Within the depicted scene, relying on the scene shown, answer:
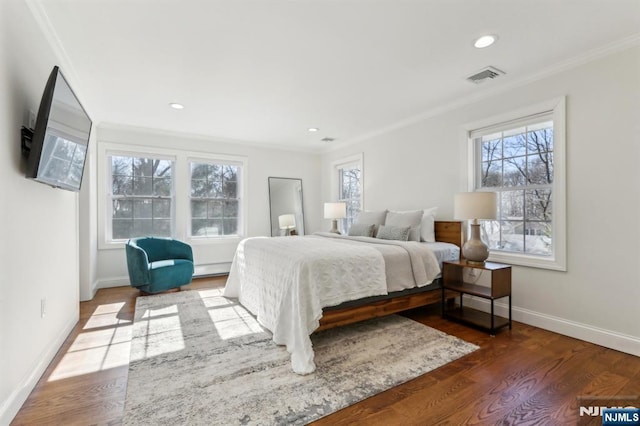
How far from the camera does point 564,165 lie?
2.74 m

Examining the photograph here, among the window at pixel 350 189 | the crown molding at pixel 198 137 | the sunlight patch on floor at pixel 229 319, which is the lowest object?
the sunlight patch on floor at pixel 229 319

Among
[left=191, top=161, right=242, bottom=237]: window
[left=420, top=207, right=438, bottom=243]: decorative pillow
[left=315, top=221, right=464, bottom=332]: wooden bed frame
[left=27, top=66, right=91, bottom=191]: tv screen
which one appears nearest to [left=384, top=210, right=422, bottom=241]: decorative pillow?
[left=420, top=207, right=438, bottom=243]: decorative pillow

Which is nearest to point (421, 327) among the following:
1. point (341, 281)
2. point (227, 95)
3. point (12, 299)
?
point (341, 281)

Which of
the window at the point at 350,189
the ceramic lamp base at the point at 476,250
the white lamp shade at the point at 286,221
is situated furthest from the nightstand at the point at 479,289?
the white lamp shade at the point at 286,221

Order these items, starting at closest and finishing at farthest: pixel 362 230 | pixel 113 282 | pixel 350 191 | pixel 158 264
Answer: pixel 158 264
pixel 362 230
pixel 113 282
pixel 350 191

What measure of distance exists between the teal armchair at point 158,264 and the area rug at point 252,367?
2.31ft

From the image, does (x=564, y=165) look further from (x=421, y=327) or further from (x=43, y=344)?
(x=43, y=344)

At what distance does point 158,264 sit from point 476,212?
13.0 feet

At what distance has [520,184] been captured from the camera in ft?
10.3

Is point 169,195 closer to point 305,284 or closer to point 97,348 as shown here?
point 97,348

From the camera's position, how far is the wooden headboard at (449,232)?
3.49 meters

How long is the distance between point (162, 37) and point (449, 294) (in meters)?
3.61

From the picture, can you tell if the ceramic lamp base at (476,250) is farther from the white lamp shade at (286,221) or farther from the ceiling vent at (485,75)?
the white lamp shade at (286,221)

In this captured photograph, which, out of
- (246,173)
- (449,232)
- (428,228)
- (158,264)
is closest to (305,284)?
(428,228)
